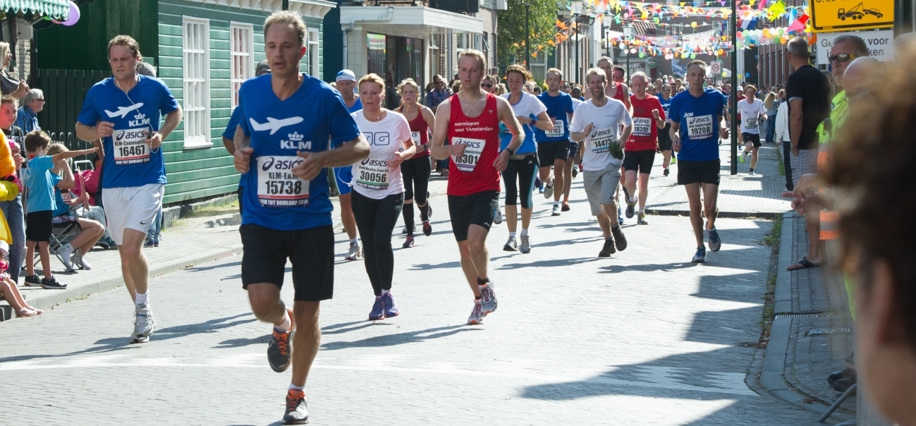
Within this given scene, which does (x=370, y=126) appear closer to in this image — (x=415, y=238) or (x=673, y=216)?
(x=415, y=238)

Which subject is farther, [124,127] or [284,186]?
[124,127]

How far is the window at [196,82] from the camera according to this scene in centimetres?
1959

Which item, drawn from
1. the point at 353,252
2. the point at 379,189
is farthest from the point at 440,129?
the point at 353,252

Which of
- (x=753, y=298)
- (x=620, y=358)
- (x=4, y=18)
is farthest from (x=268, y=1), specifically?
(x=620, y=358)

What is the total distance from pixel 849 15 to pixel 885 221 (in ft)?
30.2

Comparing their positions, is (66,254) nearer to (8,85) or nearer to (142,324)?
(8,85)

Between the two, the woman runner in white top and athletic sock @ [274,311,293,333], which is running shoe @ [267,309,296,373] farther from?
the woman runner in white top

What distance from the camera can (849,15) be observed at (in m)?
9.80

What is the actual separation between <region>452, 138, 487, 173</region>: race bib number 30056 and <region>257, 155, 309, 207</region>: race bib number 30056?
3.28 m

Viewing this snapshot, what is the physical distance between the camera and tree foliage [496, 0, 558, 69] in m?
51.1

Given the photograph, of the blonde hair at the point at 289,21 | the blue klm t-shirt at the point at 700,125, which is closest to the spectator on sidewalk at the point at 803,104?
the blue klm t-shirt at the point at 700,125

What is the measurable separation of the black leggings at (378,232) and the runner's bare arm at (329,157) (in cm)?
317

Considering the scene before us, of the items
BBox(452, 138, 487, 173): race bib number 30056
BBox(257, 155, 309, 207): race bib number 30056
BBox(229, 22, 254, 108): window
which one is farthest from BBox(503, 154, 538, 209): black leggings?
BBox(229, 22, 254, 108): window

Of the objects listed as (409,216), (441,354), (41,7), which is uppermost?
(41,7)
